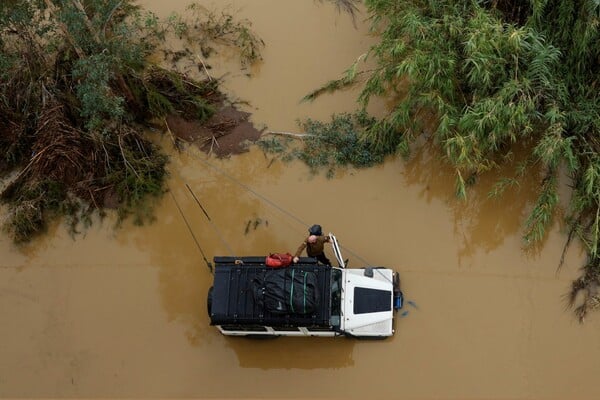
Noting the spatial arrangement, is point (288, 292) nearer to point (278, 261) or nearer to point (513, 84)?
point (278, 261)

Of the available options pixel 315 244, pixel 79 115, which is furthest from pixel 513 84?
pixel 79 115

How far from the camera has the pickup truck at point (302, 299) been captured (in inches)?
284

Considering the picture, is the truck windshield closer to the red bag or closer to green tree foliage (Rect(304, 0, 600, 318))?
the red bag

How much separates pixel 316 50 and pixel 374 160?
80.2 inches

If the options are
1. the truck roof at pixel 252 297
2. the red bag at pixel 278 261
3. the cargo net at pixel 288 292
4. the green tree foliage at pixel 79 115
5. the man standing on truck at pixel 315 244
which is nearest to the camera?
the cargo net at pixel 288 292

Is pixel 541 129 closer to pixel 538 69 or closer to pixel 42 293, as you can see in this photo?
pixel 538 69

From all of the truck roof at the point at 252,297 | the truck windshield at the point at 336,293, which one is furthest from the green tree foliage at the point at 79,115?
the truck windshield at the point at 336,293

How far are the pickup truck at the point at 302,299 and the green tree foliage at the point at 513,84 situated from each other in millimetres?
1759

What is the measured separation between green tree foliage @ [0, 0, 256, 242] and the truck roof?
2077 mm

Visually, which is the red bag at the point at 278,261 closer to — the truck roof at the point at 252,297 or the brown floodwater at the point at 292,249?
the truck roof at the point at 252,297

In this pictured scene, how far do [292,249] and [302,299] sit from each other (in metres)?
1.46

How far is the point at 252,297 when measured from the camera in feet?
24.3

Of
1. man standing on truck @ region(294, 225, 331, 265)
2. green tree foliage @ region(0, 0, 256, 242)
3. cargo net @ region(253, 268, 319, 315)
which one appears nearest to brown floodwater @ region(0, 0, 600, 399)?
green tree foliage @ region(0, 0, 256, 242)

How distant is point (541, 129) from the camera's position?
789 cm
